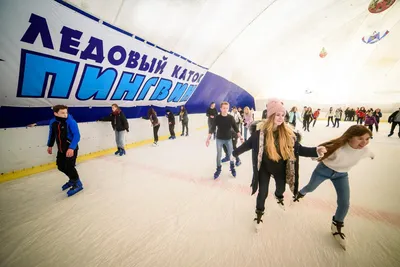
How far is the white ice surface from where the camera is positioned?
1875 mm

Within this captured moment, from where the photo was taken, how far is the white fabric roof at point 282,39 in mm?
5250

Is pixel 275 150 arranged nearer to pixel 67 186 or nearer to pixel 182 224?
pixel 182 224

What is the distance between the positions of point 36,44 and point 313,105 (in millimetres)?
27114

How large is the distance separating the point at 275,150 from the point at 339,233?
1.31 meters

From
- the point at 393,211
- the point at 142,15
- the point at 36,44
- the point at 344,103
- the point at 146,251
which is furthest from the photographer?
the point at 344,103

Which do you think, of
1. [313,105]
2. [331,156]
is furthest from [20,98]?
[313,105]

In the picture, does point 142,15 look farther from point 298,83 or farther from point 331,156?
point 298,83

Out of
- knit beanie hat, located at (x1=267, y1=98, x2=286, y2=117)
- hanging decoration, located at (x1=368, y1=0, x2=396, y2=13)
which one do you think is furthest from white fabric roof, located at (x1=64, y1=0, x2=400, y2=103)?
knit beanie hat, located at (x1=267, y1=98, x2=286, y2=117)

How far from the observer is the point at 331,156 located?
2072 millimetres

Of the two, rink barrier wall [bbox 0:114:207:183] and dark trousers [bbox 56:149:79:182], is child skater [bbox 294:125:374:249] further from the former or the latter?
rink barrier wall [bbox 0:114:207:183]

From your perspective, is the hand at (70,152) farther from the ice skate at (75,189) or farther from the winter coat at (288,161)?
the winter coat at (288,161)

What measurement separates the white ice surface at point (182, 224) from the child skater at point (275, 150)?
0.50 meters

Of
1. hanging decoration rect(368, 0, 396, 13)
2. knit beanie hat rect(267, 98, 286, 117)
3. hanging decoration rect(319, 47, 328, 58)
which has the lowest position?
knit beanie hat rect(267, 98, 286, 117)

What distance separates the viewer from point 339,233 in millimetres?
2062
